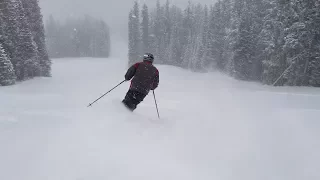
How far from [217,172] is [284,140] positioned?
2310 mm

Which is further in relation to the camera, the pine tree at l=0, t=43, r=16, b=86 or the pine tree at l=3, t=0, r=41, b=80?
the pine tree at l=3, t=0, r=41, b=80

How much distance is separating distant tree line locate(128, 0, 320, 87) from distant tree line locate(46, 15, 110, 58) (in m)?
32.9

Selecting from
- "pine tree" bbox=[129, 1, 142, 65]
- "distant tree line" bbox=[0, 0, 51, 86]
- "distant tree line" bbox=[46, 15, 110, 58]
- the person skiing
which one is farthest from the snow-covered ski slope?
"distant tree line" bbox=[46, 15, 110, 58]

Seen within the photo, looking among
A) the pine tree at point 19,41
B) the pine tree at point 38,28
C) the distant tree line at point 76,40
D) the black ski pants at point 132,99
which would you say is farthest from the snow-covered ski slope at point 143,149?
the distant tree line at point 76,40

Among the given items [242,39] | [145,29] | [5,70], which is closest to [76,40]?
[145,29]

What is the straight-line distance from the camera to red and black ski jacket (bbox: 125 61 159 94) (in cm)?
680

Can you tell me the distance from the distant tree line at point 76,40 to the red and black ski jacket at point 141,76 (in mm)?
92193

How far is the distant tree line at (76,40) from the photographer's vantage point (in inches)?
3652

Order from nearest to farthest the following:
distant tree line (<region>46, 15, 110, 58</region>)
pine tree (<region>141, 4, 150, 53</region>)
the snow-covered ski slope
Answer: the snow-covered ski slope, pine tree (<region>141, 4, 150, 53</region>), distant tree line (<region>46, 15, 110, 58</region>)

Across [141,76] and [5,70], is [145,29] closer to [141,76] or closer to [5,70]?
[5,70]

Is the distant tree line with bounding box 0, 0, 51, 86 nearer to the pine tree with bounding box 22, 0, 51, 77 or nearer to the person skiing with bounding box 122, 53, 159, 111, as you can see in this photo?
the pine tree with bounding box 22, 0, 51, 77

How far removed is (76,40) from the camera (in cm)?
9250

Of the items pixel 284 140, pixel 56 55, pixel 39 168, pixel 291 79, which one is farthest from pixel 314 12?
pixel 56 55

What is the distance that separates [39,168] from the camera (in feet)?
10.1
